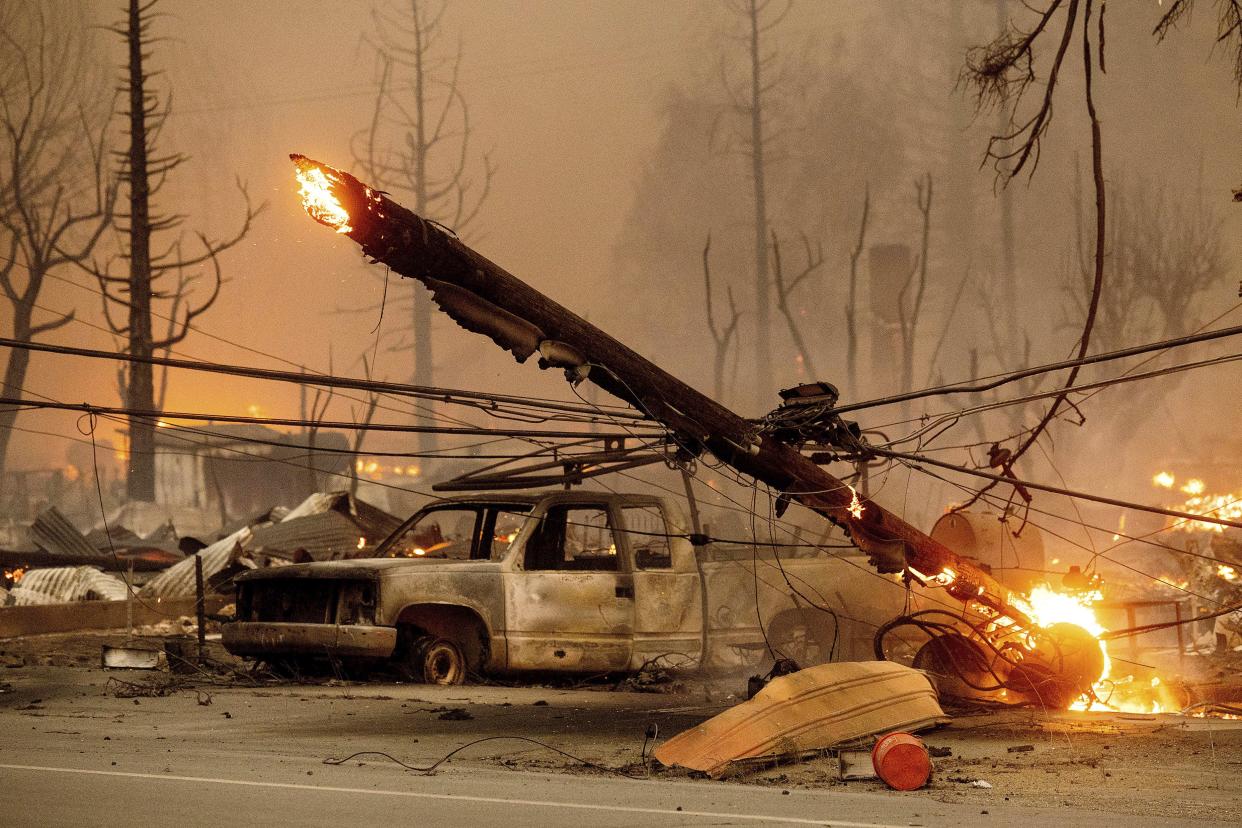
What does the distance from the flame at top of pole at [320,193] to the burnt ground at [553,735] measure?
323 cm

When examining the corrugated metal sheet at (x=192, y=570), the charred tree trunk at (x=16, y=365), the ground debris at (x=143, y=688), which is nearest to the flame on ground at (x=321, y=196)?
the ground debris at (x=143, y=688)

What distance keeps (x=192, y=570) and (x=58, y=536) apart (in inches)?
334

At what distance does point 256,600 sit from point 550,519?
2.84m

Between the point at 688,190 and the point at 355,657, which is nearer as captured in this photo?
the point at 355,657

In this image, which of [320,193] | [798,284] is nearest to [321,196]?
[320,193]

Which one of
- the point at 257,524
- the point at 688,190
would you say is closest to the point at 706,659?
the point at 257,524

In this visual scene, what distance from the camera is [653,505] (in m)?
12.5

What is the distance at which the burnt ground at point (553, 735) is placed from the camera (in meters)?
7.25

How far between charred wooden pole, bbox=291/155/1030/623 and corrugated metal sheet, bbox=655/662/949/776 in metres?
1.24

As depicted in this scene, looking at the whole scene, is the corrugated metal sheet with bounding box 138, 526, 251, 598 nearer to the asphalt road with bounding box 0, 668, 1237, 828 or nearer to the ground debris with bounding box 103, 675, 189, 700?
the ground debris with bounding box 103, 675, 189, 700

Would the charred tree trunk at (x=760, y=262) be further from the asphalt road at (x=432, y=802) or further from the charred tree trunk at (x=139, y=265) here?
the asphalt road at (x=432, y=802)

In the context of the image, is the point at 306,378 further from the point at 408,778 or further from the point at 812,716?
the point at 812,716

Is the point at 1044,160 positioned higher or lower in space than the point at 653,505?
higher

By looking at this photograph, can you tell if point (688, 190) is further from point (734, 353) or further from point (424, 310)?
point (424, 310)
